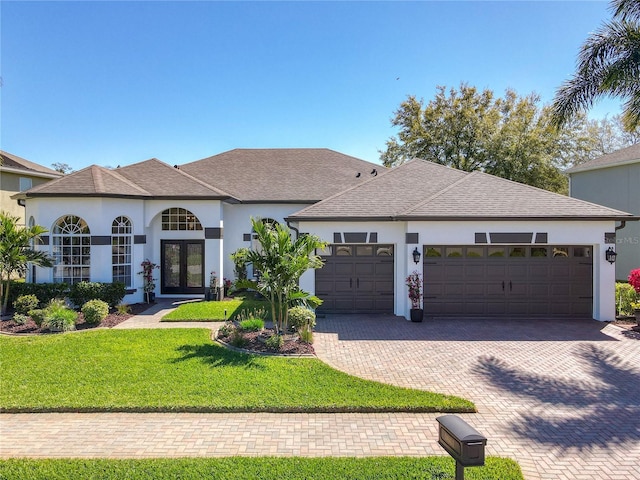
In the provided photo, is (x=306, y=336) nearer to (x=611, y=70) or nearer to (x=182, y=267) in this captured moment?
(x=182, y=267)

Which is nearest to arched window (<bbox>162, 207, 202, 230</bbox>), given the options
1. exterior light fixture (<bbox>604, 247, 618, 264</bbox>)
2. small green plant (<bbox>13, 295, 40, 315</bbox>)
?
small green plant (<bbox>13, 295, 40, 315</bbox>)

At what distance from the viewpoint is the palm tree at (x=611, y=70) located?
40.5 ft

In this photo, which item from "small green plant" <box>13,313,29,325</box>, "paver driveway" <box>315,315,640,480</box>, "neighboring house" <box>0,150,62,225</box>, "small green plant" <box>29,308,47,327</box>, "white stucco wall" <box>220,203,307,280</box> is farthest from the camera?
"neighboring house" <box>0,150,62,225</box>

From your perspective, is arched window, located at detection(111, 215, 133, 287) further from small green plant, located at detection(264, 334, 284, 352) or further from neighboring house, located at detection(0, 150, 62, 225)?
neighboring house, located at detection(0, 150, 62, 225)

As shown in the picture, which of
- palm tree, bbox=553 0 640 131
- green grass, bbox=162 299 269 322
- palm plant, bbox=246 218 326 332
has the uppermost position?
palm tree, bbox=553 0 640 131

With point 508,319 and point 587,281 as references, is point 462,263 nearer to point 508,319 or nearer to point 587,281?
point 508,319

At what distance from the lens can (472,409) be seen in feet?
20.6

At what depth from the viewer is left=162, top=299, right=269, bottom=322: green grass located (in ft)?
40.6

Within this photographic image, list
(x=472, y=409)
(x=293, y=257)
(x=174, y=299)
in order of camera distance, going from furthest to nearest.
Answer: (x=174, y=299), (x=293, y=257), (x=472, y=409)

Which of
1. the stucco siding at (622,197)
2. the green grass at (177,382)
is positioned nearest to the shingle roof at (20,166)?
the green grass at (177,382)

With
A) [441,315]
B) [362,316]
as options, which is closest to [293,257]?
[362,316]

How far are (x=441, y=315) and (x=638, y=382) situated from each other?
228 inches

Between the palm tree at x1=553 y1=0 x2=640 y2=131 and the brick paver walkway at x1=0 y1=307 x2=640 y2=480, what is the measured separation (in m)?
9.35

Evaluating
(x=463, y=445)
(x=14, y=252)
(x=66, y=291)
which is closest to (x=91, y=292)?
(x=66, y=291)
